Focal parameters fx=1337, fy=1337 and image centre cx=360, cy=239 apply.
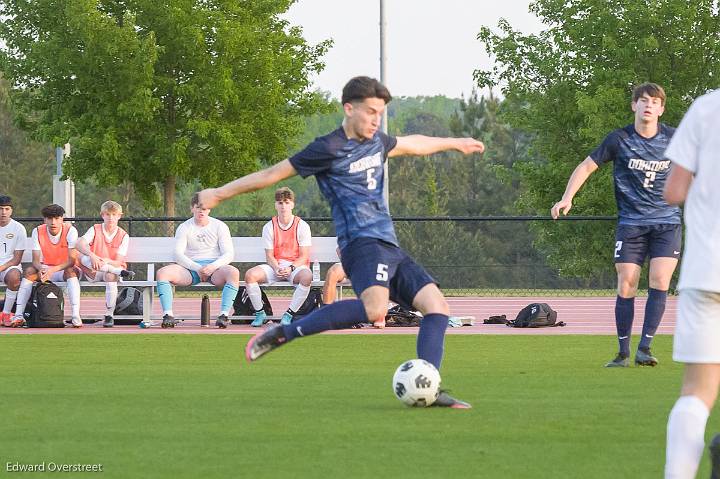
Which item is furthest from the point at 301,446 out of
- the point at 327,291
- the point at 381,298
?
the point at 327,291

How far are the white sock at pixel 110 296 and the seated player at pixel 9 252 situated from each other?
46.7 inches

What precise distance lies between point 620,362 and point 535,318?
665 cm

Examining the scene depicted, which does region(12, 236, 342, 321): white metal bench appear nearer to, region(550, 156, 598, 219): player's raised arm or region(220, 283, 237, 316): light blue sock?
region(220, 283, 237, 316): light blue sock

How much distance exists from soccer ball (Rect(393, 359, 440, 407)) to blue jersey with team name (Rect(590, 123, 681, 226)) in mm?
3653

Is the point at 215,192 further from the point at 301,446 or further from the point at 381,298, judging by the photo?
the point at 301,446

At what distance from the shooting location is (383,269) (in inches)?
330

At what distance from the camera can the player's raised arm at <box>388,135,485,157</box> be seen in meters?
8.79

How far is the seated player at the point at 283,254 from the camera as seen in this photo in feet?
57.8

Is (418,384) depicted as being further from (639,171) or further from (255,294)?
(255,294)

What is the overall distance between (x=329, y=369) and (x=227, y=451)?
16.7 feet

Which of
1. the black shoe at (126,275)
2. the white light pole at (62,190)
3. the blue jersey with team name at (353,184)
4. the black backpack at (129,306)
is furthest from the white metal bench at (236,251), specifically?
the white light pole at (62,190)

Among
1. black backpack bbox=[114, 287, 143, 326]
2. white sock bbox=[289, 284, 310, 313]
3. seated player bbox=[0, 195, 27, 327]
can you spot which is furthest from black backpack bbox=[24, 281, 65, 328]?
white sock bbox=[289, 284, 310, 313]

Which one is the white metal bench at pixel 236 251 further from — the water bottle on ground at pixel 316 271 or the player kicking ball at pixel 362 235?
the player kicking ball at pixel 362 235

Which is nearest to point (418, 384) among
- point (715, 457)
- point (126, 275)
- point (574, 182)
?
point (574, 182)
